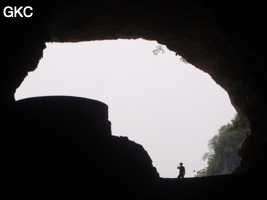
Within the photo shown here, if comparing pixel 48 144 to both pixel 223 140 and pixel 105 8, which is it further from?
pixel 223 140

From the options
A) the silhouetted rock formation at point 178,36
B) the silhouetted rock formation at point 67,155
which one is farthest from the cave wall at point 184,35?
the silhouetted rock formation at point 67,155

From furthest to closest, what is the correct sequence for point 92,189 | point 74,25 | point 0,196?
1. point 74,25
2. point 92,189
3. point 0,196

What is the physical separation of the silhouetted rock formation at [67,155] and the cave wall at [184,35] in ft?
5.82

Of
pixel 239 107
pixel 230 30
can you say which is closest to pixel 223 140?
pixel 239 107

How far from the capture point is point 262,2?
709 cm

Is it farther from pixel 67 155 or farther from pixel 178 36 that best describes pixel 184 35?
pixel 67 155

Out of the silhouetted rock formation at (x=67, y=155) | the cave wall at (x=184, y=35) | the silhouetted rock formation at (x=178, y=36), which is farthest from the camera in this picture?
the cave wall at (x=184, y=35)

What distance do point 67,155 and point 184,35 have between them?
26.4ft

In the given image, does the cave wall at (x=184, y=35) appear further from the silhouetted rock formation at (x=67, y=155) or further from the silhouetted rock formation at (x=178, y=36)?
the silhouetted rock formation at (x=67, y=155)

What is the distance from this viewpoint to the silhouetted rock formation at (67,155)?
497cm

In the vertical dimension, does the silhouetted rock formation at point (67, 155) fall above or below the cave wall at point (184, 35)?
below

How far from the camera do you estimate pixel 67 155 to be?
5.30m

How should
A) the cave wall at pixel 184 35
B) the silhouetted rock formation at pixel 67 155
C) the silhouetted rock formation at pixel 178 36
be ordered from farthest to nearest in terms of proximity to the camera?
the cave wall at pixel 184 35 → the silhouetted rock formation at pixel 178 36 → the silhouetted rock formation at pixel 67 155

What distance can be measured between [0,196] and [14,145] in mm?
908
